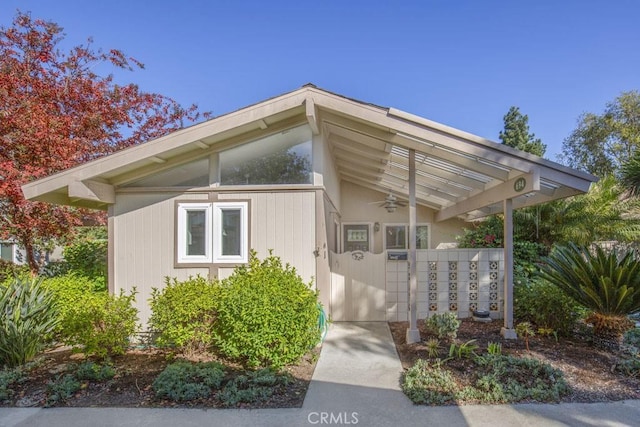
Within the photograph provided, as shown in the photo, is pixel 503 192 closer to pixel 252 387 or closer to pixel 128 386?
pixel 252 387

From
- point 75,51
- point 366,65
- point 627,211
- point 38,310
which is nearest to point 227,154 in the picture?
point 38,310

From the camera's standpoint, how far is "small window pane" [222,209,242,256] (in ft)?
19.6

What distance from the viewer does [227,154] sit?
6.16m

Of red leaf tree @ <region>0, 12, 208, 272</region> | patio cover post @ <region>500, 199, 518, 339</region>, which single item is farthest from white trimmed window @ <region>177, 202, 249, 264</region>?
patio cover post @ <region>500, 199, 518, 339</region>

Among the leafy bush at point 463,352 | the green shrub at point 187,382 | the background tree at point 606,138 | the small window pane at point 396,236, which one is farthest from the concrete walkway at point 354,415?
the background tree at point 606,138

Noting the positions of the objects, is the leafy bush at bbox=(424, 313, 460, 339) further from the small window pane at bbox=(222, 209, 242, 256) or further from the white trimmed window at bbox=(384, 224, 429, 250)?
the white trimmed window at bbox=(384, 224, 429, 250)

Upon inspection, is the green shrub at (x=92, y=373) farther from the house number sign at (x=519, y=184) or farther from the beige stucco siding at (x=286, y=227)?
the house number sign at (x=519, y=184)

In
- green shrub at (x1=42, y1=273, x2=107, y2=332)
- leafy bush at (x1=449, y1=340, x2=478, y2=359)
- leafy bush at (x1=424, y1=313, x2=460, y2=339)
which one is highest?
green shrub at (x1=42, y1=273, x2=107, y2=332)

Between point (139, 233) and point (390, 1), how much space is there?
900cm

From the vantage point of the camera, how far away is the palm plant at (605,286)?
190 inches

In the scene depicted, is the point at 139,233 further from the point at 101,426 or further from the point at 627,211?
the point at 627,211

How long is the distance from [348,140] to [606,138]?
24476 millimetres

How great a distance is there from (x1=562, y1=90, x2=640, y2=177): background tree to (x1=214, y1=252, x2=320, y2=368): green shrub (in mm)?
23119

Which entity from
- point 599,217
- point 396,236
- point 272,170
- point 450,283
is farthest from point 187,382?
point 599,217
